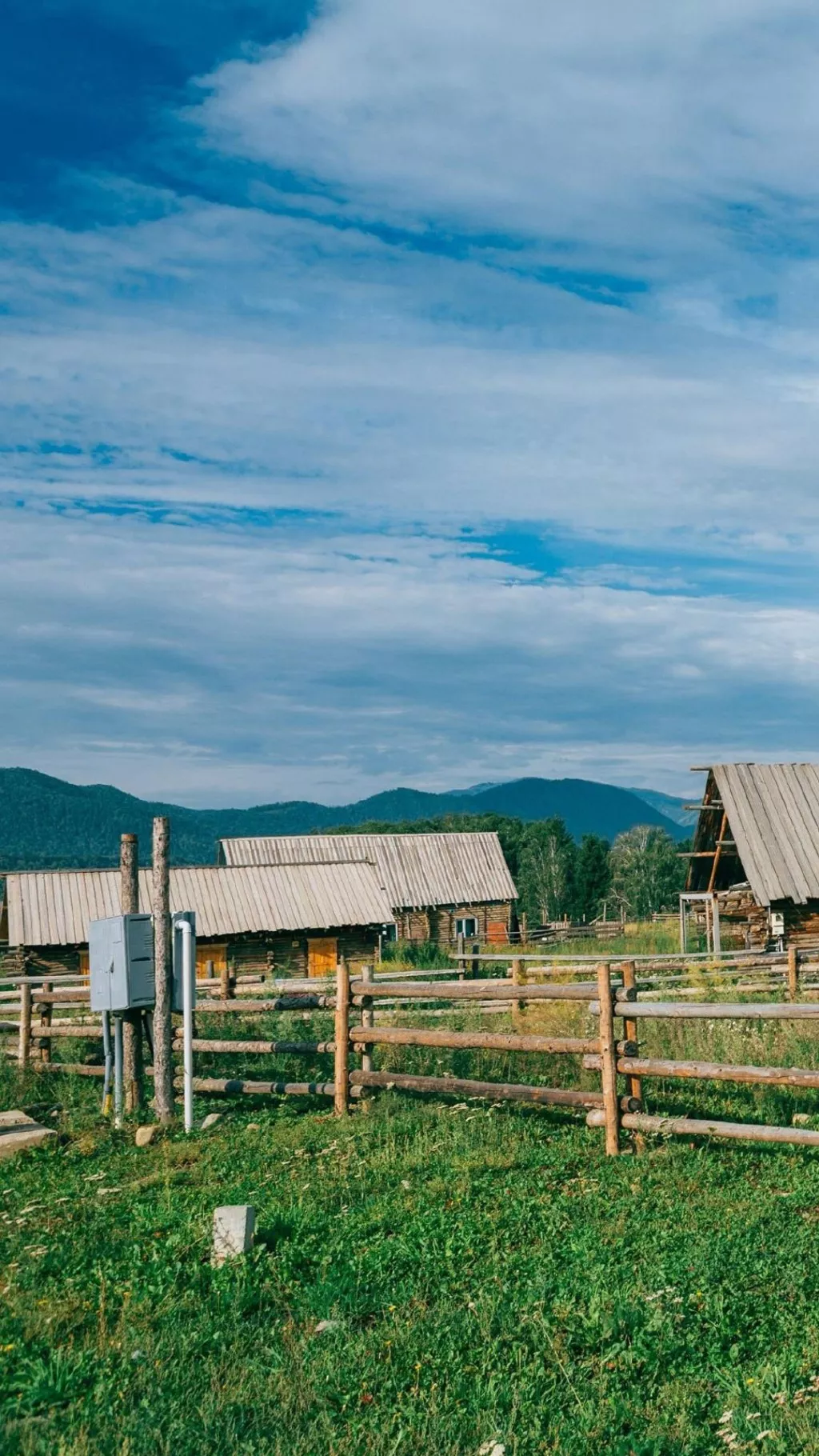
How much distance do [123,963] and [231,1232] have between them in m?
5.33

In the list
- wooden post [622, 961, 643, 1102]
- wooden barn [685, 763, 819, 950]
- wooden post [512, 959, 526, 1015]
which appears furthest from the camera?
wooden barn [685, 763, 819, 950]

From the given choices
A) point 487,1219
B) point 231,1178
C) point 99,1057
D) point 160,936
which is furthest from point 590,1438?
point 99,1057

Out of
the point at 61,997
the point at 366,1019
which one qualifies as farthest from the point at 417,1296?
the point at 61,997

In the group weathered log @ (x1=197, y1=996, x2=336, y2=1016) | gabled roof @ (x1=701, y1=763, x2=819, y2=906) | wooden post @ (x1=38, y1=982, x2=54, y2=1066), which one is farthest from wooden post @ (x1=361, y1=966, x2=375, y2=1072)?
gabled roof @ (x1=701, y1=763, x2=819, y2=906)

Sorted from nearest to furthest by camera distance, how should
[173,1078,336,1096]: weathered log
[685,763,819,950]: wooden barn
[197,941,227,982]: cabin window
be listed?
[173,1078,336,1096]: weathered log
[685,763,819,950]: wooden barn
[197,941,227,982]: cabin window

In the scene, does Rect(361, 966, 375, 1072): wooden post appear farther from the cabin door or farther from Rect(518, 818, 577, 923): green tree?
Rect(518, 818, 577, 923): green tree

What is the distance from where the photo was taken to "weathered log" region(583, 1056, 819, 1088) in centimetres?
888

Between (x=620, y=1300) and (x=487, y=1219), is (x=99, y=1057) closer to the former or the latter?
(x=487, y=1219)

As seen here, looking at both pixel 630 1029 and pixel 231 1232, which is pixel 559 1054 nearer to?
pixel 630 1029

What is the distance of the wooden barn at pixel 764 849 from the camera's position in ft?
103

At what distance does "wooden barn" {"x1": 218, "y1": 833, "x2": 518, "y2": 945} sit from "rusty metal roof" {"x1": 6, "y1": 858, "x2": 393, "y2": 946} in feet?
35.9

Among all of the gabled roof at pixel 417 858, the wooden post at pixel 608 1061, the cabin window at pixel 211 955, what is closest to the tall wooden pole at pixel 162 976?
the wooden post at pixel 608 1061

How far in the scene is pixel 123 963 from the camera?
38.9 feet

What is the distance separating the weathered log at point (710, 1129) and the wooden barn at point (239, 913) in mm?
26400
